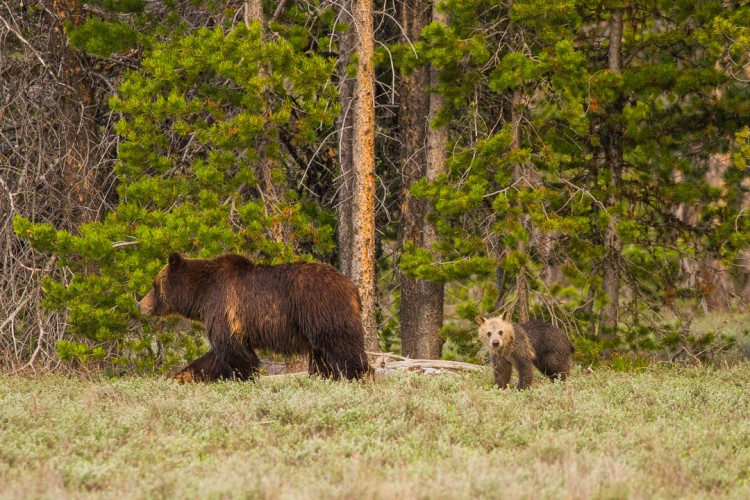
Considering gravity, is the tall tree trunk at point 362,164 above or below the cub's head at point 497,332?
above

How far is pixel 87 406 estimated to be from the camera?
9477 millimetres

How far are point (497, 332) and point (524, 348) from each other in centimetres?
45

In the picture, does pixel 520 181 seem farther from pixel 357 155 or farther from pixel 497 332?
pixel 497 332

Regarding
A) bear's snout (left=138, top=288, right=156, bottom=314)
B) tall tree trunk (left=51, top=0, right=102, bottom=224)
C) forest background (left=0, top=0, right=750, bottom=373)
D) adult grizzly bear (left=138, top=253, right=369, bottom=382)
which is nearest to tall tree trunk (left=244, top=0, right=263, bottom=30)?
forest background (left=0, top=0, right=750, bottom=373)

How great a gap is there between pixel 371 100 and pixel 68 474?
7.91 m

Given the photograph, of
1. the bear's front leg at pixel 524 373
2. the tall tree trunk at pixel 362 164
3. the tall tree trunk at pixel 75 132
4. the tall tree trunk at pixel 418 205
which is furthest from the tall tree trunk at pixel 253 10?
the bear's front leg at pixel 524 373

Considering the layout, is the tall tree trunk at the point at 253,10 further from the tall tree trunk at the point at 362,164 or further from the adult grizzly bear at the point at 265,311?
the adult grizzly bear at the point at 265,311

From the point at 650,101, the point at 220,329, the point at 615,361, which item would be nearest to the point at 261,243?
the point at 220,329


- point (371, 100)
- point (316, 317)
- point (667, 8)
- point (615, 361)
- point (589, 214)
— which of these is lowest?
point (615, 361)

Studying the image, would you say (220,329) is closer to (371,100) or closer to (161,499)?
(371,100)

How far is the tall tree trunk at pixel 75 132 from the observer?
13961 mm

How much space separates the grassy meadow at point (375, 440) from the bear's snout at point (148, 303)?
111cm

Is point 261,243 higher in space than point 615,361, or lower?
higher

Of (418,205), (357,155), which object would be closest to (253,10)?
(357,155)
